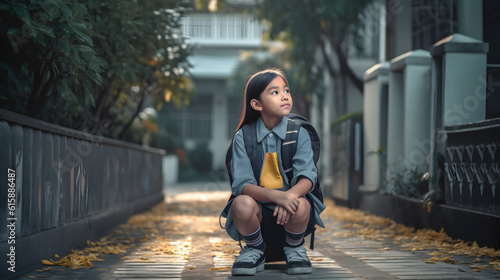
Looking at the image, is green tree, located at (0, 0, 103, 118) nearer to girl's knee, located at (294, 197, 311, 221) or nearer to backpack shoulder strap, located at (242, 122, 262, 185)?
backpack shoulder strap, located at (242, 122, 262, 185)

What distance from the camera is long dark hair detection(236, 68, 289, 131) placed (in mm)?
4738

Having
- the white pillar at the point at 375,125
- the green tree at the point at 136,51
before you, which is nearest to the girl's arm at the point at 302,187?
the green tree at the point at 136,51

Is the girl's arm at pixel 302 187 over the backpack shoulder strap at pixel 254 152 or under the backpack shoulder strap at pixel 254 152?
under

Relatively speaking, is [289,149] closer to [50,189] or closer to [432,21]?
[50,189]

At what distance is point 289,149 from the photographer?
4676 mm

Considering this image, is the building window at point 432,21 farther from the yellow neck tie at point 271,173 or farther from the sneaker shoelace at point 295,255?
the sneaker shoelace at point 295,255

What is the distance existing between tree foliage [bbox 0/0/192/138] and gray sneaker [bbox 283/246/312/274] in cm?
217

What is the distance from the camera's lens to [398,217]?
8539mm

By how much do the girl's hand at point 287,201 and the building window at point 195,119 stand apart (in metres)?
29.9

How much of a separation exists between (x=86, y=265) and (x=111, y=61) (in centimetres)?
301

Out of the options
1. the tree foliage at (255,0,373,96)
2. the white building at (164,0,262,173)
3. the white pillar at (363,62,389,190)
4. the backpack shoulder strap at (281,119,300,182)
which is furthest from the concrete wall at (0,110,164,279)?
the white building at (164,0,262,173)

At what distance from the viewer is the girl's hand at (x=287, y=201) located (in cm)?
432

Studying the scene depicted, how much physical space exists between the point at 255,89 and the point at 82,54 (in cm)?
172

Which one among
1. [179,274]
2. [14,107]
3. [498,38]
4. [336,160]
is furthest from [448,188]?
[336,160]
